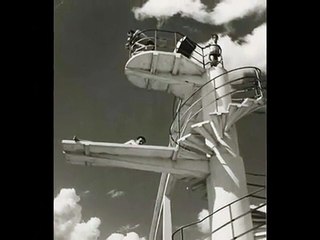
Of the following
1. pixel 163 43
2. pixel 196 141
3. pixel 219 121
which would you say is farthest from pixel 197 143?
pixel 163 43

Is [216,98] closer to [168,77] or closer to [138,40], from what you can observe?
[168,77]

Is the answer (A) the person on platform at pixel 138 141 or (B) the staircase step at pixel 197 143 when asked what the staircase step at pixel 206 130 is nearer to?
(B) the staircase step at pixel 197 143

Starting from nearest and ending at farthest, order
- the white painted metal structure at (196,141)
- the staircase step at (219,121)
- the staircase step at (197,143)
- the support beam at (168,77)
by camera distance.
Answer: the white painted metal structure at (196,141) → the staircase step at (219,121) → the staircase step at (197,143) → the support beam at (168,77)

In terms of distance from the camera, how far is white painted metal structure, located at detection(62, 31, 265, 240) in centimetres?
370

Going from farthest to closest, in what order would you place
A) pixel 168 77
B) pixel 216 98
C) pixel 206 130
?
pixel 168 77
pixel 216 98
pixel 206 130

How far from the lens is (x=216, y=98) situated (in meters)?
4.14

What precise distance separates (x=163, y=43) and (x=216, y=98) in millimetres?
730

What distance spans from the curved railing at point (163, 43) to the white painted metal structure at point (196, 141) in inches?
0.5

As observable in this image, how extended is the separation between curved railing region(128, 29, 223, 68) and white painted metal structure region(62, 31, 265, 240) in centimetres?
1

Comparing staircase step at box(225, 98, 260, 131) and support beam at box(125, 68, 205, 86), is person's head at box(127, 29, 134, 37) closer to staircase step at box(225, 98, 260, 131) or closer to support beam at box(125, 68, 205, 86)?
support beam at box(125, 68, 205, 86)

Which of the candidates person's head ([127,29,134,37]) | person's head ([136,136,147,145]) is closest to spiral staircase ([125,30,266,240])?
person's head ([127,29,134,37])

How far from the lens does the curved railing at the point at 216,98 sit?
13.1 feet

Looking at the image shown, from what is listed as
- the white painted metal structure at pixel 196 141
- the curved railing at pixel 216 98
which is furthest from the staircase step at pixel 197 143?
the curved railing at pixel 216 98
